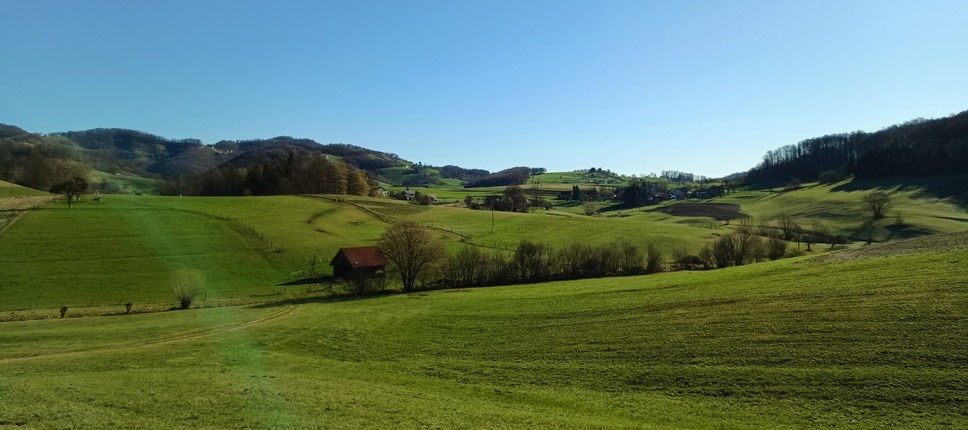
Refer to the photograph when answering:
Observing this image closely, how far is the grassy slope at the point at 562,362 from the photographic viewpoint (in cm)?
1912

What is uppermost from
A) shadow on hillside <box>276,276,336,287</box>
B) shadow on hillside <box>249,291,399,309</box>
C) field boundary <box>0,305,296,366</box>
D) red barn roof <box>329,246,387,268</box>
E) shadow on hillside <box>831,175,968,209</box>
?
shadow on hillside <box>831,175,968,209</box>

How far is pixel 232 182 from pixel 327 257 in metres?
88.8

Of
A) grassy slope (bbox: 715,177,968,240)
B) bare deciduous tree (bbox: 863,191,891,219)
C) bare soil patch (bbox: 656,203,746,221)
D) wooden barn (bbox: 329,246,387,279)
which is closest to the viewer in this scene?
wooden barn (bbox: 329,246,387,279)

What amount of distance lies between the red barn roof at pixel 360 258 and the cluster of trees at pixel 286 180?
7747cm

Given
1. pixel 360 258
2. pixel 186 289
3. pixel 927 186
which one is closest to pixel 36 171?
pixel 360 258

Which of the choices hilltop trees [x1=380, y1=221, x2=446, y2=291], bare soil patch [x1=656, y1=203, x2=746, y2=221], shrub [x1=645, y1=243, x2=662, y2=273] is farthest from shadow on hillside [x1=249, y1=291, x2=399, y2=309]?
bare soil patch [x1=656, y1=203, x2=746, y2=221]

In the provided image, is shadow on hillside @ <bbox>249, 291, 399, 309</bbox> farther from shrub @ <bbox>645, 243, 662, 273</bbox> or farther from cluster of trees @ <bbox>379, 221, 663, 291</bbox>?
shrub @ <bbox>645, 243, 662, 273</bbox>

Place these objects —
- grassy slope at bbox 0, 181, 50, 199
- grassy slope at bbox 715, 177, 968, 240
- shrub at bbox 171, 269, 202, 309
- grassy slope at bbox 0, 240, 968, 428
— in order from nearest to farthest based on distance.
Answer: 1. grassy slope at bbox 0, 240, 968, 428
2. shrub at bbox 171, 269, 202, 309
3. grassy slope at bbox 0, 181, 50, 199
4. grassy slope at bbox 715, 177, 968, 240

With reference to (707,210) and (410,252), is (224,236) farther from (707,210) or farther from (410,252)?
(707,210)

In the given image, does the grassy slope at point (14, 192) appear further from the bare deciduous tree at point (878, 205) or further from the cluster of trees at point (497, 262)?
the bare deciduous tree at point (878, 205)

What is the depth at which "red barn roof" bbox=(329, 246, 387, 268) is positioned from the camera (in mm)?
71312

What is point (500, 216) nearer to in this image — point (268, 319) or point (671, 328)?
point (268, 319)

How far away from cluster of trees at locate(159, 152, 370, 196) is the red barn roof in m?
77.5

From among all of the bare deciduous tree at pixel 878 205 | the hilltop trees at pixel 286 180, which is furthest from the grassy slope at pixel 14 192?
the bare deciduous tree at pixel 878 205
